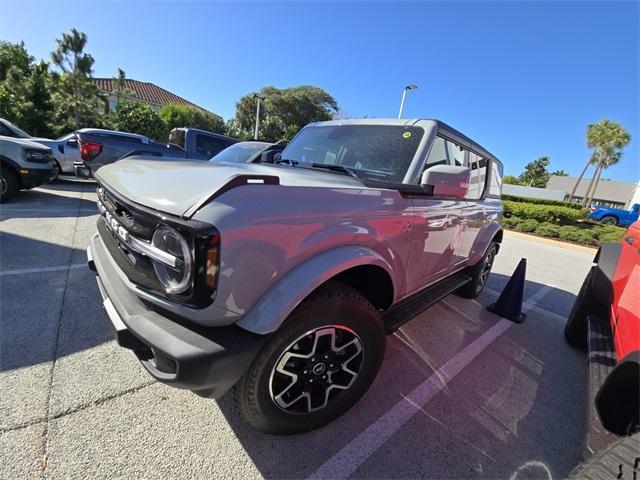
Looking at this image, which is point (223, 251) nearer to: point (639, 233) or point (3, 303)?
point (3, 303)

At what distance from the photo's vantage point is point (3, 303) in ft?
9.30

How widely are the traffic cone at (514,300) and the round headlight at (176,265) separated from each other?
4013 mm

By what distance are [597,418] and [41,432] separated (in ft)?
10.4

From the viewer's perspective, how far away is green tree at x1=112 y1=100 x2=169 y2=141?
2020 cm

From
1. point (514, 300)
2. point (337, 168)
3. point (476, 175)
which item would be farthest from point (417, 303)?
point (514, 300)

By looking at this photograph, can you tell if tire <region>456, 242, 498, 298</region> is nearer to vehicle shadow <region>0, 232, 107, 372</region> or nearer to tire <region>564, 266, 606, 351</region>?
tire <region>564, 266, 606, 351</region>

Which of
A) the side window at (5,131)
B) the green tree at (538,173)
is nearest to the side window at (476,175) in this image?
the side window at (5,131)

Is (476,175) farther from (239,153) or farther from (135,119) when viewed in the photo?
(135,119)

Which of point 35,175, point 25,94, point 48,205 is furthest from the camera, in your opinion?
point 25,94

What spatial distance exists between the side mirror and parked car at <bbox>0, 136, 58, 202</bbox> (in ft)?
26.7

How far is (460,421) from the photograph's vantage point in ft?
7.02

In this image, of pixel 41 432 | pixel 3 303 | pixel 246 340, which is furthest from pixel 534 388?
pixel 3 303

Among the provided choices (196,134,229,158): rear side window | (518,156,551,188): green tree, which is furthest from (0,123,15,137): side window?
(518,156,551,188): green tree

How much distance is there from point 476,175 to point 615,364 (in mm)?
2174
